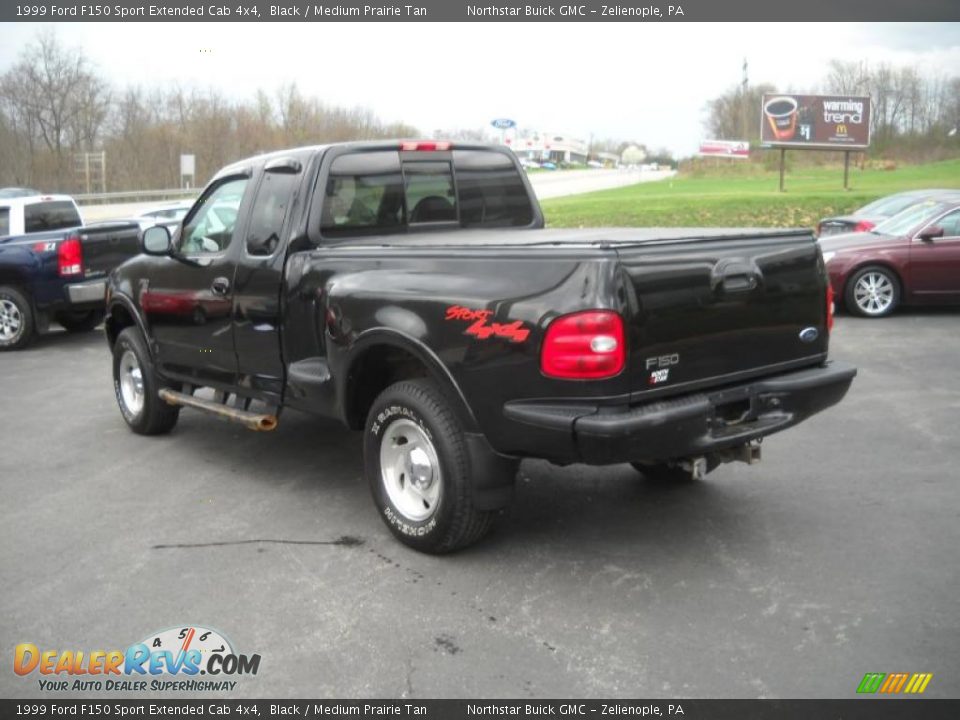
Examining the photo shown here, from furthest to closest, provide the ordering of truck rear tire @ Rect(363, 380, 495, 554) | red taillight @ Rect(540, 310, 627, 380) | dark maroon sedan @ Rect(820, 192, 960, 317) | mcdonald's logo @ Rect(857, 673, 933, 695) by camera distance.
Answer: dark maroon sedan @ Rect(820, 192, 960, 317)
truck rear tire @ Rect(363, 380, 495, 554)
red taillight @ Rect(540, 310, 627, 380)
mcdonald's logo @ Rect(857, 673, 933, 695)

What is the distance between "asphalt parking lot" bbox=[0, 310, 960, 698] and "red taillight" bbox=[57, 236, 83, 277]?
5.17 metres

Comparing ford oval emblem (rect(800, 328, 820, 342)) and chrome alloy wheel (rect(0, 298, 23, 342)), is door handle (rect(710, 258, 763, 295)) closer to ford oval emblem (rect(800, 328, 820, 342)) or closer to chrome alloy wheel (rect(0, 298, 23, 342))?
ford oval emblem (rect(800, 328, 820, 342))

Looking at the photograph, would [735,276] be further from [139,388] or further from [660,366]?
[139,388]

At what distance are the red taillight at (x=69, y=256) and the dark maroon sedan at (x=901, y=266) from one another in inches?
366

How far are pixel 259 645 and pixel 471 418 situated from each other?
1.31m

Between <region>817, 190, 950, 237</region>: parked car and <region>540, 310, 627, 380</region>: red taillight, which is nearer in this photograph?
<region>540, 310, 627, 380</region>: red taillight

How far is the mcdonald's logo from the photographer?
3.28 meters

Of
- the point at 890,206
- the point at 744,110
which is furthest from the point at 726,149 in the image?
the point at 890,206

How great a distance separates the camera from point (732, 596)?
4043mm

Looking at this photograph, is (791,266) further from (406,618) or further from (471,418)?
(406,618)

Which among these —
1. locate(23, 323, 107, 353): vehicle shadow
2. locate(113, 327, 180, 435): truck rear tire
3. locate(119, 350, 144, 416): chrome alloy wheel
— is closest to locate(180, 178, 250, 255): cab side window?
locate(113, 327, 180, 435): truck rear tire

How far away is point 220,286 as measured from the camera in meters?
5.82

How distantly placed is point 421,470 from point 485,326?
901 mm

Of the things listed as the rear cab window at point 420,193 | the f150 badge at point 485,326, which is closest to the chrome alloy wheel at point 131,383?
the rear cab window at point 420,193
